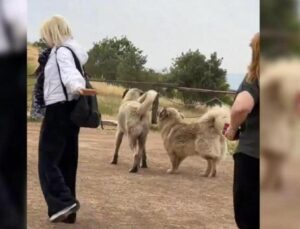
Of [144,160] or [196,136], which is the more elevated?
[196,136]

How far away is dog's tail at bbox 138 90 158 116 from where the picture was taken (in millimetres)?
3402

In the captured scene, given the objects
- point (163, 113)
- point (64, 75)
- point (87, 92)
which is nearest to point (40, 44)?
point (64, 75)

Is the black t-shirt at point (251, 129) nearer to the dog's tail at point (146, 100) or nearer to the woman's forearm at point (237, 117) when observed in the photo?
the woman's forearm at point (237, 117)

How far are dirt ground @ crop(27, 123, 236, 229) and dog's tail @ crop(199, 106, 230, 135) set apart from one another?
22cm

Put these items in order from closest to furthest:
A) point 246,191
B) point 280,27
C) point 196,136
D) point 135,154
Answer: point 280,27, point 246,191, point 196,136, point 135,154

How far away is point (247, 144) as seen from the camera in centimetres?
317

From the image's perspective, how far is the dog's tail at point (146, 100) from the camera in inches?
134

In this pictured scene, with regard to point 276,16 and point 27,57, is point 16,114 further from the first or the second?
point 276,16

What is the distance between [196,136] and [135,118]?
1.21 ft

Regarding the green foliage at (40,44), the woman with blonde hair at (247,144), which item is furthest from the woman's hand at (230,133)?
the green foliage at (40,44)

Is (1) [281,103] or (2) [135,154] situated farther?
(2) [135,154]

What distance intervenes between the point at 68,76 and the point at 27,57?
30cm

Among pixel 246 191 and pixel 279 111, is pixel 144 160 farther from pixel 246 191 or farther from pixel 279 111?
pixel 279 111

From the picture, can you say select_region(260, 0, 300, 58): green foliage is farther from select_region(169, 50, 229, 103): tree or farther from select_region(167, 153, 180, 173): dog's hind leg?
select_region(167, 153, 180, 173): dog's hind leg
